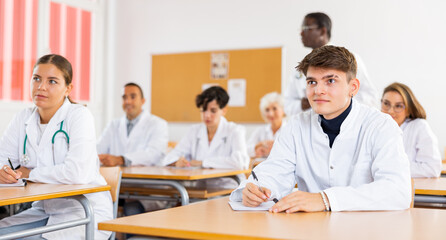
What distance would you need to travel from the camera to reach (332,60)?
197cm

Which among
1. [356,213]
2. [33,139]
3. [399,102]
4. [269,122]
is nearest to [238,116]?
[269,122]

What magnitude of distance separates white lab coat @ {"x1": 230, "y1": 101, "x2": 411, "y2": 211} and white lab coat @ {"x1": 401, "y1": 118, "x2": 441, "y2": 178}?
59.0 inches

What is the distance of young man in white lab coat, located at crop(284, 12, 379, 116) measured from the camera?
374cm

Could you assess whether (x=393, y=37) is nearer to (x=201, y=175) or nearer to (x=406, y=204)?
(x=201, y=175)

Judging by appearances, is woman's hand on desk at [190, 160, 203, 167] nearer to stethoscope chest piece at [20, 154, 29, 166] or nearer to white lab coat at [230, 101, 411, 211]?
stethoscope chest piece at [20, 154, 29, 166]

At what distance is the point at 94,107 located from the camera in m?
7.22

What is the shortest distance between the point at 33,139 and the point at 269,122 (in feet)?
12.4

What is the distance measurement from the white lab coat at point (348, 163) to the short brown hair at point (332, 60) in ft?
0.58

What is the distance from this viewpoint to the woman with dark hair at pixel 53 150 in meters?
2.50

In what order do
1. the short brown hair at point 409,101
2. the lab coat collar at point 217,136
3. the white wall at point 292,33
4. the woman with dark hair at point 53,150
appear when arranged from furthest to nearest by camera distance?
the white wall at point 292,33 → the lab coat collar at point 217,136 → the short brown hair at point 409,101 → the woman with dark hair at point 53,150

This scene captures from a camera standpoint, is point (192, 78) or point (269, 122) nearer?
point (269, 122)

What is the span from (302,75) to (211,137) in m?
0.99

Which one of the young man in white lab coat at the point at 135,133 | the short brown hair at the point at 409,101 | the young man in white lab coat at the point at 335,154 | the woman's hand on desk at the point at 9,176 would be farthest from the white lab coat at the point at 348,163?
the young man in white lab coat at the point at 135,133

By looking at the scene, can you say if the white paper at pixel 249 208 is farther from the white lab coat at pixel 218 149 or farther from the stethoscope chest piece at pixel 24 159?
the white lab coat at pixel 218 149
